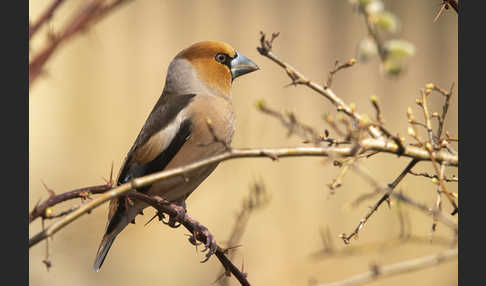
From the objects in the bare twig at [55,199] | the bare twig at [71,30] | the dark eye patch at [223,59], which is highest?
the bare twig at [71,30]

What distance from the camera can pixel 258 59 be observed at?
4516 mm

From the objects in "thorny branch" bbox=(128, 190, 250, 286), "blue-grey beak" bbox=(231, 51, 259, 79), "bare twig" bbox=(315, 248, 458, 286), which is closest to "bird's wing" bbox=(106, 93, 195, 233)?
"thorny branch" bbox=(128, 190, 250, 286)

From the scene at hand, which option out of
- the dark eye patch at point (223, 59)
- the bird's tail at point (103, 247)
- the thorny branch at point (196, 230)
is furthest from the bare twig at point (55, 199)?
the dark eye patch at point (223, 59)

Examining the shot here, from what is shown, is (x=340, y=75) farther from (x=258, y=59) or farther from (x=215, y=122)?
(x=215, y=122)

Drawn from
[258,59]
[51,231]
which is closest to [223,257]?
[51,231]

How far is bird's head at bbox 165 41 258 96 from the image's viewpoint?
2621 mm

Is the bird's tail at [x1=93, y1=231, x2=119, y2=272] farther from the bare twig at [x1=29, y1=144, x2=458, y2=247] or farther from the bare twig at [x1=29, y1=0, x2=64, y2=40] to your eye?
the bare twig at [x1=29, y1=0, x2=64, y2=40]

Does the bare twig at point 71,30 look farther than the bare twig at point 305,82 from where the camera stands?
No

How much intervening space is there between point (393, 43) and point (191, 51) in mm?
1728

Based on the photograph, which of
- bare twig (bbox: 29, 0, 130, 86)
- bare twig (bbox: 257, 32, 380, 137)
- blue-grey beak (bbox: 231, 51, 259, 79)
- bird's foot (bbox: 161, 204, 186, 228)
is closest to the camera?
bare twig (bbox: 29, 0, 130, 86)

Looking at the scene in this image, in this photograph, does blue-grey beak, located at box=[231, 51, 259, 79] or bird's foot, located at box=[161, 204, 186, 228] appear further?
blue-grey beak, located at box=[231, 51, 259, 79]

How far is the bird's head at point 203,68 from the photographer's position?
2621mm

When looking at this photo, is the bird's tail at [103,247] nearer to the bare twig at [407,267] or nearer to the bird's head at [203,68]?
the bird's head at [203,68]

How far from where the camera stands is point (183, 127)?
2.41 meters
